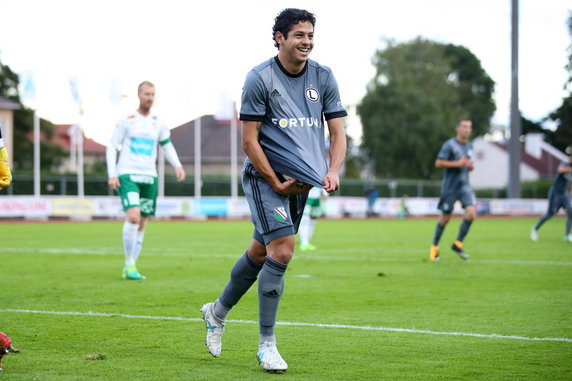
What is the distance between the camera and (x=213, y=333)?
5887 millimetres

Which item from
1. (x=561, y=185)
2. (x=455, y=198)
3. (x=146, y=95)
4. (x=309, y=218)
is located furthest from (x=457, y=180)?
(x=561, y=185)

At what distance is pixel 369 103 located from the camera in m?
75.4

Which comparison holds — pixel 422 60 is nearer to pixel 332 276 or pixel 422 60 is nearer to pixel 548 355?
pixel 332 276

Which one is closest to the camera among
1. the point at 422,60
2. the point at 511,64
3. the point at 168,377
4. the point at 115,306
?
the point at 168,377

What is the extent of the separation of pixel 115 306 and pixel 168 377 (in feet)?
11.3

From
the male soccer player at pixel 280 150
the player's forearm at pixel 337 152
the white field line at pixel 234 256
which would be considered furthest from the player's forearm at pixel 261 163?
the white field line at pixel 234 256

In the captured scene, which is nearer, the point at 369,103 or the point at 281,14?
the point at 281,14

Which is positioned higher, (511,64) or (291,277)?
(511,64)

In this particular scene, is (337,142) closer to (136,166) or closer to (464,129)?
(136,166)

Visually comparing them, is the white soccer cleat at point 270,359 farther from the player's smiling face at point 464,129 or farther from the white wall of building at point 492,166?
the white wall of building at point 492,166

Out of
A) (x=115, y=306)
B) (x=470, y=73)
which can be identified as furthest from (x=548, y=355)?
(x=470, y=73)

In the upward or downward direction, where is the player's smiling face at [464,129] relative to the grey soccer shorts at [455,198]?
upward

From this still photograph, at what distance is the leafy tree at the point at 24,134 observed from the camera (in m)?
70.0

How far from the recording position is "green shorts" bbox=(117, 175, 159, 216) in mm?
11492
